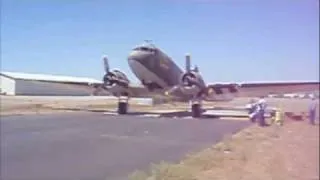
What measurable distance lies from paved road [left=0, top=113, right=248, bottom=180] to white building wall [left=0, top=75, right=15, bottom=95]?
0.94 metres

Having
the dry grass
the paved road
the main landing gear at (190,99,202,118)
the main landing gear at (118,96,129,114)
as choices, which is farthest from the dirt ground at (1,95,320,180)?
the main landing gear at (190,99,202,118)

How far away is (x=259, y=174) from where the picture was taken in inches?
177

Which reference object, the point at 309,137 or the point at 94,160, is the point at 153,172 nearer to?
the point at 94,160

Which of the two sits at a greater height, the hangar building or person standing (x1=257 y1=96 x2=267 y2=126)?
the hangar building

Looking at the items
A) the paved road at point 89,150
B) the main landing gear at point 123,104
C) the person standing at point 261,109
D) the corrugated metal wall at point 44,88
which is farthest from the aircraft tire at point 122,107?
the person standing at point 261,109

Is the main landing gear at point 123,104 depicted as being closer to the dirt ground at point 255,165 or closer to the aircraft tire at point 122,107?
the aircraft tire at point 122,107

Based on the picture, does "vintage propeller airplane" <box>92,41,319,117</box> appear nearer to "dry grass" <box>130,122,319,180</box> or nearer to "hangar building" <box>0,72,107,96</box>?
"hangar building" <box>0,72,107,96</box>

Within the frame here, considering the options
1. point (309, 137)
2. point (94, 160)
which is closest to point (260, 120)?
point (309, 137)

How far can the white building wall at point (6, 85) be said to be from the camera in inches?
210

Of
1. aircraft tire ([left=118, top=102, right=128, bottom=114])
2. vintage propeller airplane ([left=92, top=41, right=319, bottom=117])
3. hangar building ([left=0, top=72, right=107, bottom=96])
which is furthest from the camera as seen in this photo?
aircraft tire ([left=118, top=102, right=128, bottom=114])

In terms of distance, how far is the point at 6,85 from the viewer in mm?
5852

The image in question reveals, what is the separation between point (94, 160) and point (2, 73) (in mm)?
1982

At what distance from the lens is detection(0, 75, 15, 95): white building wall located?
5333mm

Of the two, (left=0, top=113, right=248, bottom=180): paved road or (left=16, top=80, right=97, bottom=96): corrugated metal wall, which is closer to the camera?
(left=0, top=113, right=248, bottom=180): paved road
